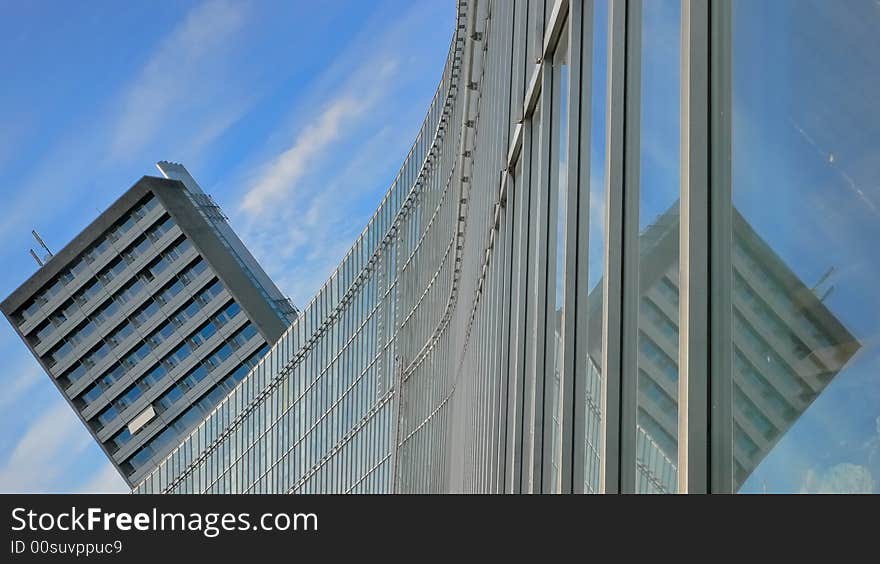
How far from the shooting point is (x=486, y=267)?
16438 mm

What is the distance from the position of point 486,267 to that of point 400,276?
26882 millimetres

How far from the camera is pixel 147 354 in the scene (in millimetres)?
91812

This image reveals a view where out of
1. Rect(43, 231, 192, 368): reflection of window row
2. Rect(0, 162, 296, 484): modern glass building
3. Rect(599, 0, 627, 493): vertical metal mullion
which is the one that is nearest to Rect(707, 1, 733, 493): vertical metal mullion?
Rect(599, 0, 627, 493): vertical metal mullion

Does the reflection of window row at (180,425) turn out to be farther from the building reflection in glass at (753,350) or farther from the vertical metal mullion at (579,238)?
the building reflection in glass at (753,350)

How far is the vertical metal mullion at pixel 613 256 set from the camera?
17.6ft

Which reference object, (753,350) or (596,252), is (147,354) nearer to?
(596,252)

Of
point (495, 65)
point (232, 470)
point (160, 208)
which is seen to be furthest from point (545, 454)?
point (160, 208)

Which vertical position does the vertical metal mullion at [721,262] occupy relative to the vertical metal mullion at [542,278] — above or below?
below

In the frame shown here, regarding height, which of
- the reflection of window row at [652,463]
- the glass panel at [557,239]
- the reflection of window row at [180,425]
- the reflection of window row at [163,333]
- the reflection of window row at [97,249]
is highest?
the reflection of window row at [97,249]

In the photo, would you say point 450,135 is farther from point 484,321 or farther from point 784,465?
point 784,465

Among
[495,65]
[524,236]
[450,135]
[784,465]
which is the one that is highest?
[450,135]

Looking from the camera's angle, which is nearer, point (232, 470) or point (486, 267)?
point (486, 267)

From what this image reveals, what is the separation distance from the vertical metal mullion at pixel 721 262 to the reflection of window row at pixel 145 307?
88130mm

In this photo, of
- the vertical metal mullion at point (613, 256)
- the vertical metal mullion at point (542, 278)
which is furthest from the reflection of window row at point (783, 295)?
the vertical metal mullion at point (542, 278)
